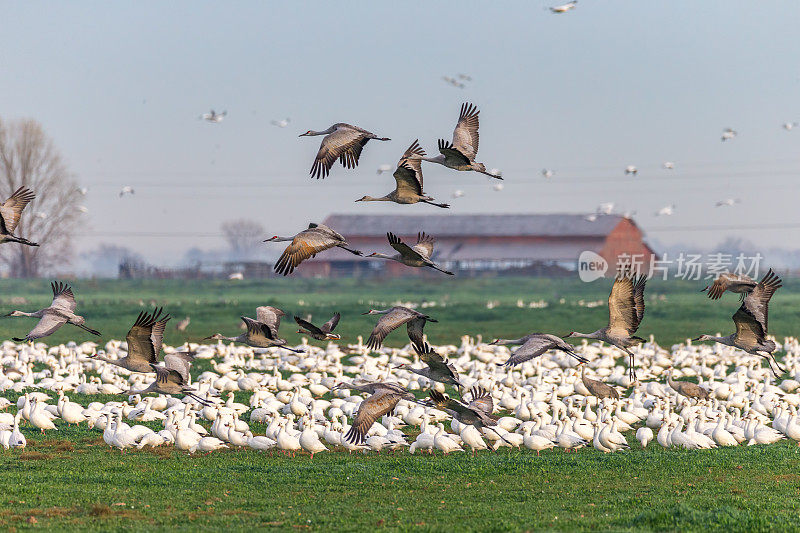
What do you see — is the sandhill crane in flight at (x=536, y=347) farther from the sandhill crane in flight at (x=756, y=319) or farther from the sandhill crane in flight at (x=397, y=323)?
the sandhill crane in flight at (x=756, y=319)

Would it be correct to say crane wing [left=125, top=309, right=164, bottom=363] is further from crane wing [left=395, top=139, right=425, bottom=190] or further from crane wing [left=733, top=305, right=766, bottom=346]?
crane wing [left=733, top=305, right=766, bottom=346]

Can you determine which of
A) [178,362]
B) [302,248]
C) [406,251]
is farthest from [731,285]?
[178,362]

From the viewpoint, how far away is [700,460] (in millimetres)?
20297

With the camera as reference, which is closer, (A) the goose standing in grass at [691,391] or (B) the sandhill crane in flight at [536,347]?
(B) the sandhill crane in flight at [536,347]

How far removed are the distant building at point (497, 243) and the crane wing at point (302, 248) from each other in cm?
6512

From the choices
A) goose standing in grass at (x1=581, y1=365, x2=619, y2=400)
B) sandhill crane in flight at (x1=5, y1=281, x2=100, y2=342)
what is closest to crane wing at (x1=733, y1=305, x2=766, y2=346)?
goose standing in grass at (x1=581, y1=365, x2=619, y2=400)

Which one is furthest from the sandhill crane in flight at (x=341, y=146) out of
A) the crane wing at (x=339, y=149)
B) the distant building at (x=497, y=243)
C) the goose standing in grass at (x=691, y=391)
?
the distant building at (x=497, y=243)

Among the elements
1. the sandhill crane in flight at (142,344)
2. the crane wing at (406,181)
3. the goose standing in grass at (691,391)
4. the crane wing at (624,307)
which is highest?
the crane wing at (406,181)

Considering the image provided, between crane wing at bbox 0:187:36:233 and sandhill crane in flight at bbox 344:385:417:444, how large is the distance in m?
5.56

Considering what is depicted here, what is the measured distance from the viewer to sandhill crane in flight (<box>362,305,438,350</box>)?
1373cm

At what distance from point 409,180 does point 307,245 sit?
6.23 feet

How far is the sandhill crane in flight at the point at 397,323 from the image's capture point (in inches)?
541

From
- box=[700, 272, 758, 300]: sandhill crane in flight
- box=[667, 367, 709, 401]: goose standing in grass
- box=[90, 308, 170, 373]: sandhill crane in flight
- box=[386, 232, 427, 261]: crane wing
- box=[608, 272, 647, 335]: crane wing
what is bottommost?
box=[667, 367, 709, 401]: goose standing in grass

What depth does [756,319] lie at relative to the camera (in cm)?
1570
